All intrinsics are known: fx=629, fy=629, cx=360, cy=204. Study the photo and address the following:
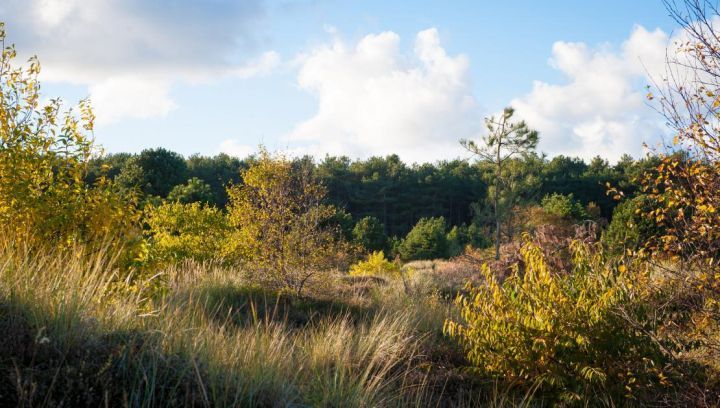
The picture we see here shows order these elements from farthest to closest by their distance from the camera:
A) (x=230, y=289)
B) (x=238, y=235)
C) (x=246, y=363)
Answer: (x=238, y=235), (x=230, y=289), (x=246, y=363)

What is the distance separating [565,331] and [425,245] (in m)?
24.7

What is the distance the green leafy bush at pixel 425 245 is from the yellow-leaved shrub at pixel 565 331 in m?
24.4

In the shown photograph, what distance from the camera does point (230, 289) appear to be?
37.6ft

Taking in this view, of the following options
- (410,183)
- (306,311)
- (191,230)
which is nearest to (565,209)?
(191,230)

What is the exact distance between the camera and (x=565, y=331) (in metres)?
6.77

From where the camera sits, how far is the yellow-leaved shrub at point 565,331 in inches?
263

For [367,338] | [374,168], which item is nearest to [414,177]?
[374,168]

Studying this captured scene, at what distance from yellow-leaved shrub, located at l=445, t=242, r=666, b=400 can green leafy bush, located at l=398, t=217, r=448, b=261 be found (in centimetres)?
2438

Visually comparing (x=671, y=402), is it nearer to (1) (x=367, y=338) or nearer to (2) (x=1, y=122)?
(1) (x=367, y=338)

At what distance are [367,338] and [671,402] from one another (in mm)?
3290

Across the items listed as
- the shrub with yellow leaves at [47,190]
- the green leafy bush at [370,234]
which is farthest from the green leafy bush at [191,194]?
the shrub with yellow leaves at [47,190]

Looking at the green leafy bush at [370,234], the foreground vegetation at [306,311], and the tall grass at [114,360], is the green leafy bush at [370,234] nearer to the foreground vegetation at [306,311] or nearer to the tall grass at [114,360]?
the foreground vegetation at [306,311]

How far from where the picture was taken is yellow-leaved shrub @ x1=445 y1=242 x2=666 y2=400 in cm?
669

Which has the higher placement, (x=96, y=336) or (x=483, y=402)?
(x=96, y=336)
